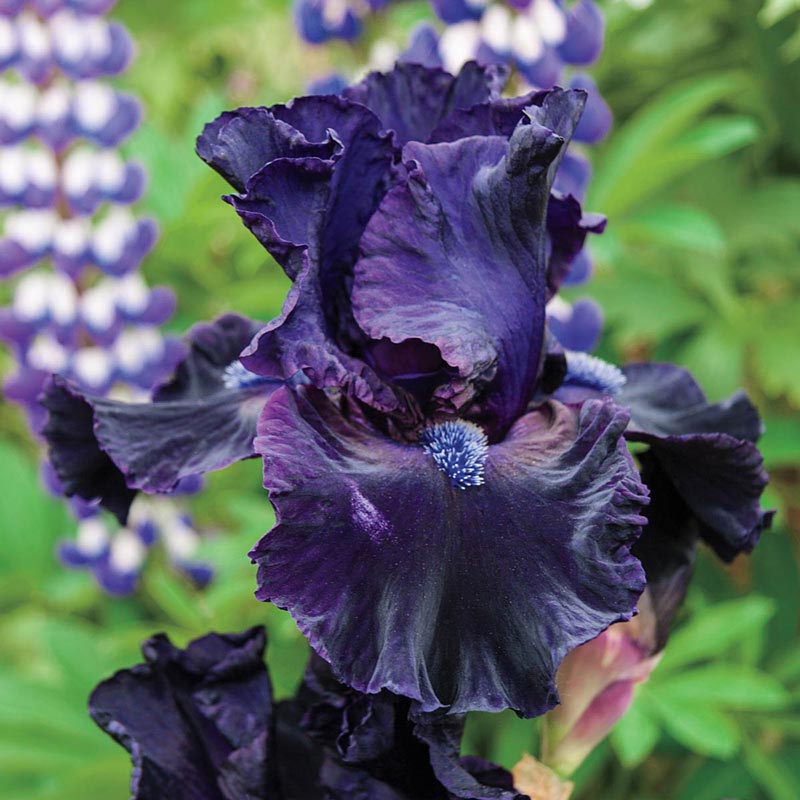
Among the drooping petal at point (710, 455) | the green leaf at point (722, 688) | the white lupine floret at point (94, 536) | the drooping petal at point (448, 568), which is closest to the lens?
the drooping petal at point (448, 568)

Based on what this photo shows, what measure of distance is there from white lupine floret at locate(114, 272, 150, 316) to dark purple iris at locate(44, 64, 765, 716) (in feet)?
3.16

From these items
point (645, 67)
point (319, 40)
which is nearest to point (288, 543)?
point (319, 40)

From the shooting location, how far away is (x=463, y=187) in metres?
0.69

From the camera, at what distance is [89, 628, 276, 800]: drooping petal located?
0.75 m

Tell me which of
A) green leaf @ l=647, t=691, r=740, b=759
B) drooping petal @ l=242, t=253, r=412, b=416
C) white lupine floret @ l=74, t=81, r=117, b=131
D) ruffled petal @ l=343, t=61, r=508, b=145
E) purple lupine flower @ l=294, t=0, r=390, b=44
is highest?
purple lupine flower @ l=294, t=0, r=390, b=44

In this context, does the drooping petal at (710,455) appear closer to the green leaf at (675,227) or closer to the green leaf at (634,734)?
the green leaf at (634,734)

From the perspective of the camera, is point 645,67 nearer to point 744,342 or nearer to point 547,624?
point 744,342

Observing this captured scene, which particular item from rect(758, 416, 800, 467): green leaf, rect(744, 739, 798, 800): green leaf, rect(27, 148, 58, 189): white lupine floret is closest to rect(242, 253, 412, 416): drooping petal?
rect(758, 416, 800, 467): green leaf

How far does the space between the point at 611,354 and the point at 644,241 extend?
0.49 metres

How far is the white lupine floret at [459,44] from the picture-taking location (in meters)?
1.44

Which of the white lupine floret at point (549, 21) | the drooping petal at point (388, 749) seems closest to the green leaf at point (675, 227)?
the white lupine floret at point (549, 21)

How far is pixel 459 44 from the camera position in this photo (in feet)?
4.77

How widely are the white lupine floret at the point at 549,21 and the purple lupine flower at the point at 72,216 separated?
65cm

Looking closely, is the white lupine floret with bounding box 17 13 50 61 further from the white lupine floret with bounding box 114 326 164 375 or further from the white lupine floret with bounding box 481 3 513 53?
the white lupine floret with bounding box 481 3 513 53
